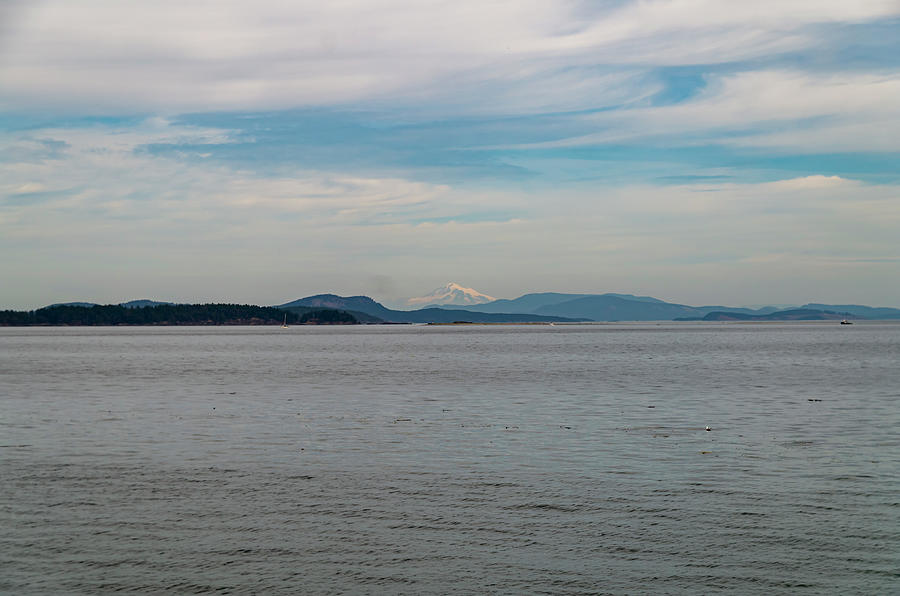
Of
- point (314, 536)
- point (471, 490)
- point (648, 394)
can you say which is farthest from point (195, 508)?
point (648, 394)

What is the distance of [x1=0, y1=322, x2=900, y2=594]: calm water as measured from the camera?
16.3 metres

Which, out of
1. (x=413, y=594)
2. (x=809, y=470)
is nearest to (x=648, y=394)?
(x=809, y=470)

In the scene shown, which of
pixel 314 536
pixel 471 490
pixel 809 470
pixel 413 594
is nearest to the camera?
pixel 413 594

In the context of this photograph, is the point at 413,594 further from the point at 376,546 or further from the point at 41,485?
the point at 41,485

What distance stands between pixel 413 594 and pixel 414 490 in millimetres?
8289

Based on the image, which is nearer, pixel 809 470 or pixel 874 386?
pixel 809 470

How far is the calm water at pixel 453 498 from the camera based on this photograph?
16.3 metres

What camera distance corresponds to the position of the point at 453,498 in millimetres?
22391

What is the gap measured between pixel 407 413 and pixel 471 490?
67.2 ft

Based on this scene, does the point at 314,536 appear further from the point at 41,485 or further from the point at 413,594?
the point at 41,485

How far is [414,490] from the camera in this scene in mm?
23531

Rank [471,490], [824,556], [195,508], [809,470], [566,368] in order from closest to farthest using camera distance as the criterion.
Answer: [824,556]
[195,508]
[471,490]
[809,470]
[566,368]

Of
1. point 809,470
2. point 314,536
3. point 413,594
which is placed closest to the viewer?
point 413,594

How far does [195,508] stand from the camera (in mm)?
21469
